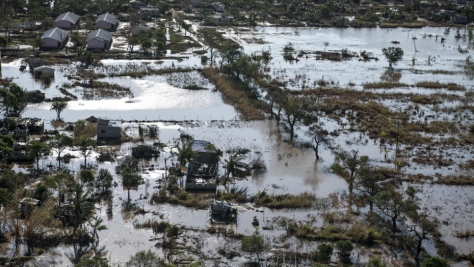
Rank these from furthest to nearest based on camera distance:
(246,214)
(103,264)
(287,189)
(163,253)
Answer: (287,189) → (246,214) → (163,253) → (103,264)

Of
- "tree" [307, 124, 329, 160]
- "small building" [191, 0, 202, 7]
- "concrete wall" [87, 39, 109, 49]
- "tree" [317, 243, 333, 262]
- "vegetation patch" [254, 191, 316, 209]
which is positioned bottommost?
"vegetation patch" [254, 191, 316, 209]

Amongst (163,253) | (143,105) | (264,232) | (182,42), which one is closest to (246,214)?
(264,232)

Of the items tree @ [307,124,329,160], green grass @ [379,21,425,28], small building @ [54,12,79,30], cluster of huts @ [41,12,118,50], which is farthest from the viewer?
green grass @ [379,21,425,28]

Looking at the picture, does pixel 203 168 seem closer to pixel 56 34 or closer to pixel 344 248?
pixel 344 248

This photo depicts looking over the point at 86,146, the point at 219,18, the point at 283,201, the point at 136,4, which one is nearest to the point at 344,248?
the point at 283,201

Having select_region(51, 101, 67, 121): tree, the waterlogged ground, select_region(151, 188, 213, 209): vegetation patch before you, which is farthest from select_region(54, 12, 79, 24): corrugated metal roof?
select_region(151, 188, 213, 209): vegetation patch

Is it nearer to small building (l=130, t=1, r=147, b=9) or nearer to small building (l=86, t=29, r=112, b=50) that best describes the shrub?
small building (l=86, t=29, r=112, b=50)

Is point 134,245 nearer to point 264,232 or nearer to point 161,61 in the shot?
point 264,232
